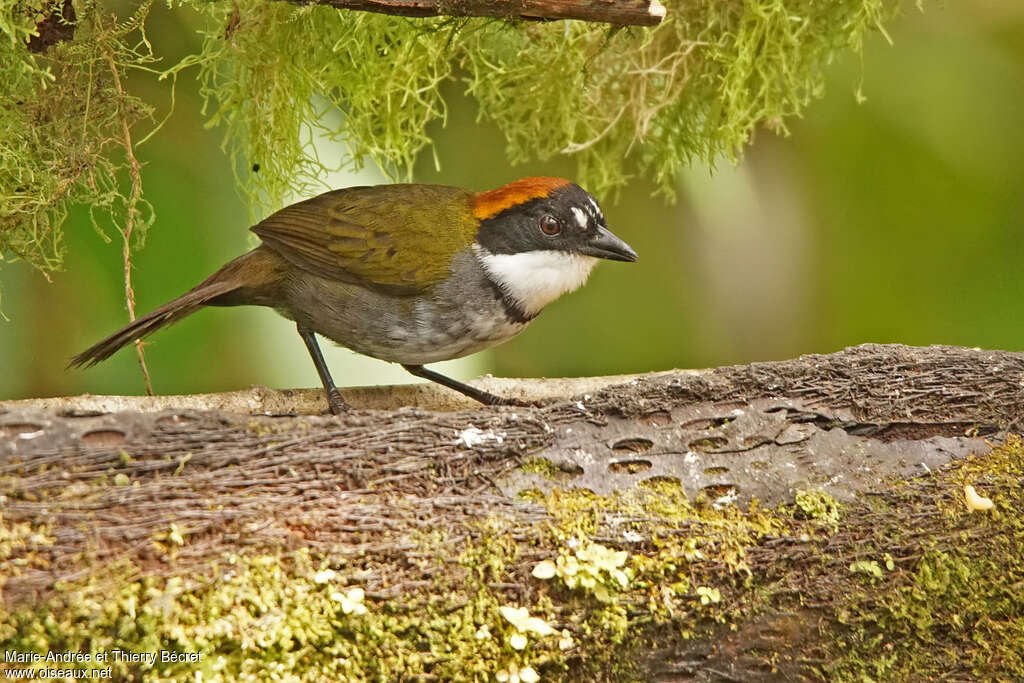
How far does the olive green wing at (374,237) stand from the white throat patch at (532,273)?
0.14m

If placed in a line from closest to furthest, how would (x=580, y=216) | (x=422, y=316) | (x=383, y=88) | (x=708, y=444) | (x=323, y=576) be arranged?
(x=323, y=576) < (x=708, y=444) < (x=422, y=316) < (x=580, y=216) < (x=383, y=88)

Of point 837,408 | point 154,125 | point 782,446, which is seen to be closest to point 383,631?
point 782,446

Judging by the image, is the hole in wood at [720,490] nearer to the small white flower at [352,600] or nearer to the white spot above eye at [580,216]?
the small white flower at [352,600]

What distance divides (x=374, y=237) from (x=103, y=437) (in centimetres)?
146

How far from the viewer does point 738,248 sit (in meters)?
4.74

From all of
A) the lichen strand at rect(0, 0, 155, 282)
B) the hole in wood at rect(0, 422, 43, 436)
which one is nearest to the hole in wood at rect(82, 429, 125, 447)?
the hole in wood at rect(0, 422, 43, 436)

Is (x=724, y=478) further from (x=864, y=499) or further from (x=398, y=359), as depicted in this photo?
(x=398, y=359)

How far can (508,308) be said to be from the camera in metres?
3.47

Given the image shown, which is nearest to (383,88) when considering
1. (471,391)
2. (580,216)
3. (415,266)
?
(415,266)

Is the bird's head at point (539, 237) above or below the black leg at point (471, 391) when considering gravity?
above

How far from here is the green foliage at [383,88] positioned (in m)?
3.39

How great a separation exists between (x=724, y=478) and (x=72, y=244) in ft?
9.16

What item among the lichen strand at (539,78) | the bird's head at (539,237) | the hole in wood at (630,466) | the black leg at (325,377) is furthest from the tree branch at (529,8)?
the black leg at (325,377)

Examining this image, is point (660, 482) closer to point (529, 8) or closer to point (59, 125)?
point (529, 8)
